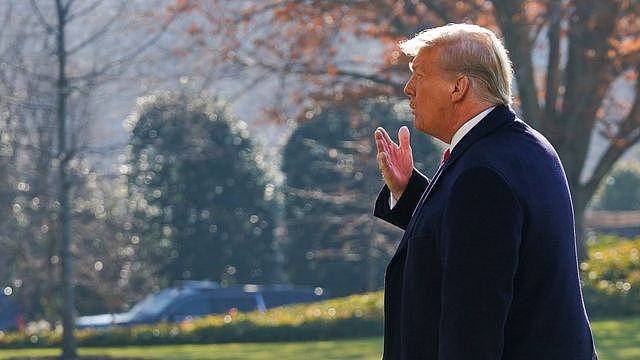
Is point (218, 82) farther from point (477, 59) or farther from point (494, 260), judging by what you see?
point (494, 260)

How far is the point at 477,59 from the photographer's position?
350cm

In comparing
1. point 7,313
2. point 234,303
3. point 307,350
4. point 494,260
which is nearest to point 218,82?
point 307,350

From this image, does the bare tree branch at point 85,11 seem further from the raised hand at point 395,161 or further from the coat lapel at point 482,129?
the coat lapel at point 482,129

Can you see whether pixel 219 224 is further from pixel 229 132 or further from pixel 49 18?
pixel 49 18

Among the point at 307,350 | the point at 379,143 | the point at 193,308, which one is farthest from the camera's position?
the point at 193,308

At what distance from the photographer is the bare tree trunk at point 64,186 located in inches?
616

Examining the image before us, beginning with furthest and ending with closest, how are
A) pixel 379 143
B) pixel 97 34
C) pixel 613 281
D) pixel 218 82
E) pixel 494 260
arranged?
pixel 218 82
pixel 613 281
pixel 97 34
pixel 379 143
pixel 494 260

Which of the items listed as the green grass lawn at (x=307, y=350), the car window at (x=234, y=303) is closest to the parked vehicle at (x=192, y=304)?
the car window at (x=234, y=303)

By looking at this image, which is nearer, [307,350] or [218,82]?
[307,350]

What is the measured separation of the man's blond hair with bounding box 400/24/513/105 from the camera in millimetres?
3502

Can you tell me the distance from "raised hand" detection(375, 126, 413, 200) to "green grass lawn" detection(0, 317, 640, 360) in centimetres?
949

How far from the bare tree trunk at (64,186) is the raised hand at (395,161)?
11779mm

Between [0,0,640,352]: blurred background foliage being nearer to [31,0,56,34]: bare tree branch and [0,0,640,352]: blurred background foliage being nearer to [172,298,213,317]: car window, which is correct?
[31,0,56,34]: bare tree branch

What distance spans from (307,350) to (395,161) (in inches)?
497
